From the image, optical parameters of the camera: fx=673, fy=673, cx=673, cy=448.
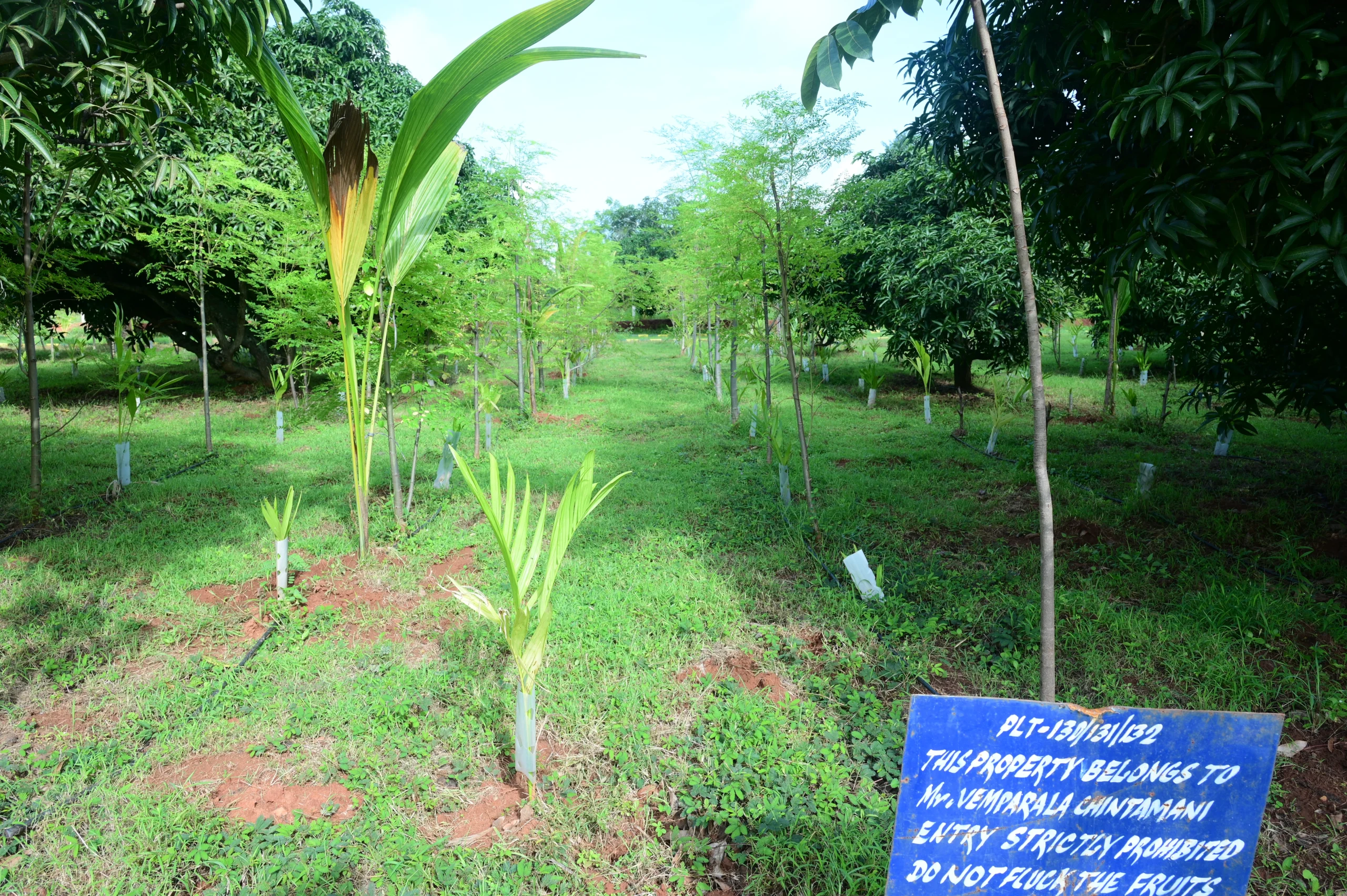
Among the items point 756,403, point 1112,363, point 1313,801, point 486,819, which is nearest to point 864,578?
point 1313,801

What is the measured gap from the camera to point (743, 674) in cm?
329

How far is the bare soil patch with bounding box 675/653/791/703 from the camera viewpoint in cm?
314

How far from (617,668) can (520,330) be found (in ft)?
25.4

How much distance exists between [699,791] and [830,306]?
4.64 meters

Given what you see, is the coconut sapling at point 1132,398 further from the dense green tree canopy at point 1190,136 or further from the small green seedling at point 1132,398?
the dense green tree canopy at point 1190,136

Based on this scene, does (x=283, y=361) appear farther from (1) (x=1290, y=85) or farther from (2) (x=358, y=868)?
Answer: (1) (x=1290, y=85)

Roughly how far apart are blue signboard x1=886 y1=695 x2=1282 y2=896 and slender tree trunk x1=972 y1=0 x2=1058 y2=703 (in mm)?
316

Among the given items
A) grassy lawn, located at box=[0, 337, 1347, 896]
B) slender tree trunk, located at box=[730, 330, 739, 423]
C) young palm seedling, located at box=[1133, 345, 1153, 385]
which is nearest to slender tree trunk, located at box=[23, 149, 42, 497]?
grassy lawn, located at box=[0, 337, 1347, 896]

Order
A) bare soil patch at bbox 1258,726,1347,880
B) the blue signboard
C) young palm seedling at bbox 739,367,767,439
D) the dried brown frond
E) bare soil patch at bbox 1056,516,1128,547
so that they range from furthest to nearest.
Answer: young palm seedling at bbox 739,367,767,439, bare soil patch at bbox 1056,516,1128,547, the dried brown frond, bare soil patch at bbox 1258,726,1347,880, the blue signboard

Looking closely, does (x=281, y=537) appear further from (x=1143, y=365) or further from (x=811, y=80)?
(x=1143, y=365)

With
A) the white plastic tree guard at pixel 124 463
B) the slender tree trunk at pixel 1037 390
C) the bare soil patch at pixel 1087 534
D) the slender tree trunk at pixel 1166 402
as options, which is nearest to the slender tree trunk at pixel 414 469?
the white plastic tree guard at pixel 124 463

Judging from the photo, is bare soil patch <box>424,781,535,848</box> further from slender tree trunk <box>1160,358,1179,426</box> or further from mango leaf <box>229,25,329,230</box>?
slender tree trunk <box>1160,358,1179,426</box>

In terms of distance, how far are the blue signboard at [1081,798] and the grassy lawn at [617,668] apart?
0.79 meters

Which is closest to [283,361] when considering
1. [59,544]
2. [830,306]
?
[59,544]
